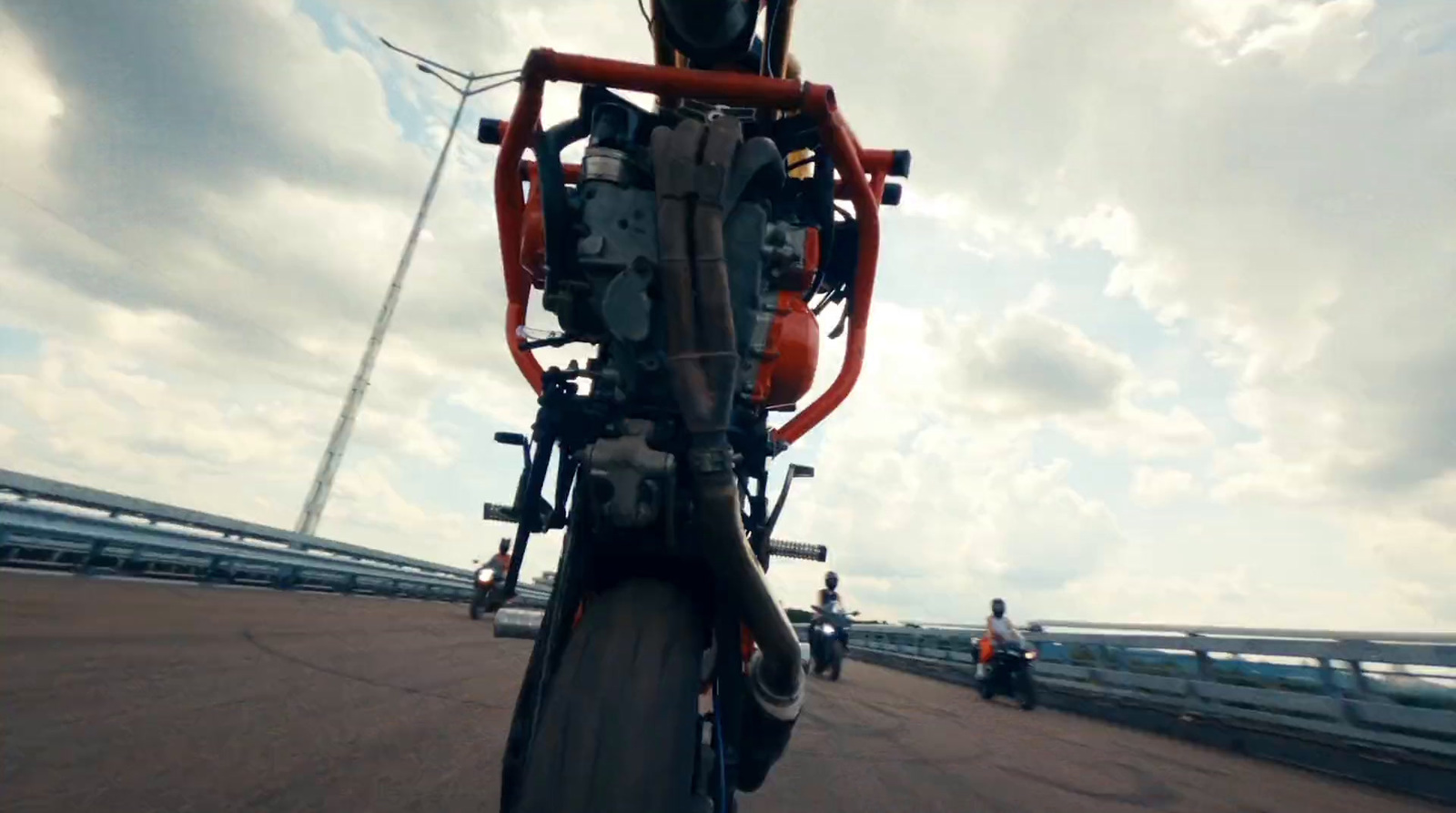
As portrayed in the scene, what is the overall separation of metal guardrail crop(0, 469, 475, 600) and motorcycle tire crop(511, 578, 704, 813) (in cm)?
911

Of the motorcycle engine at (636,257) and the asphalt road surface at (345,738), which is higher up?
the motorcycle engine at (636,257)

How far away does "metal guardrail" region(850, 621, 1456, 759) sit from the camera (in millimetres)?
6422

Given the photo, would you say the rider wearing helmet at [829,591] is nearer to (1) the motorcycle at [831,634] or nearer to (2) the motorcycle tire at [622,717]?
(1) the motorcycle at [831,634]

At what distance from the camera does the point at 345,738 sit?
3.76m

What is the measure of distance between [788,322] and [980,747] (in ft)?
18.2

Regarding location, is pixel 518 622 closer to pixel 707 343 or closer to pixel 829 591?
pixel 707 343

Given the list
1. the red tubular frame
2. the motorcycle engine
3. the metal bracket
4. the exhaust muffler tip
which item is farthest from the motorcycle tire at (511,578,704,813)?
the red tubular frame

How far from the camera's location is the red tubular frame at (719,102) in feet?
6.89

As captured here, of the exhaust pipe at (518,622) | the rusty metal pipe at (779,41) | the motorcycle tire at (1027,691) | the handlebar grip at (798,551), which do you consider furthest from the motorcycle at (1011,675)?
the rusty metal pipe at (779,41)

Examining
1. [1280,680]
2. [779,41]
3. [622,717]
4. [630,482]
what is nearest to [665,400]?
[630,482]

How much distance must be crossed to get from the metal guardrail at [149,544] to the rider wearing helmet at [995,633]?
12.0m

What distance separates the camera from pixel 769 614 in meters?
1.90

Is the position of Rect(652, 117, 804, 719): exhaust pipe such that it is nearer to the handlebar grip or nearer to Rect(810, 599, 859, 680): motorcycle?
the handlebar grip

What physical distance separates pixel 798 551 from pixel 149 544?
10650mm
